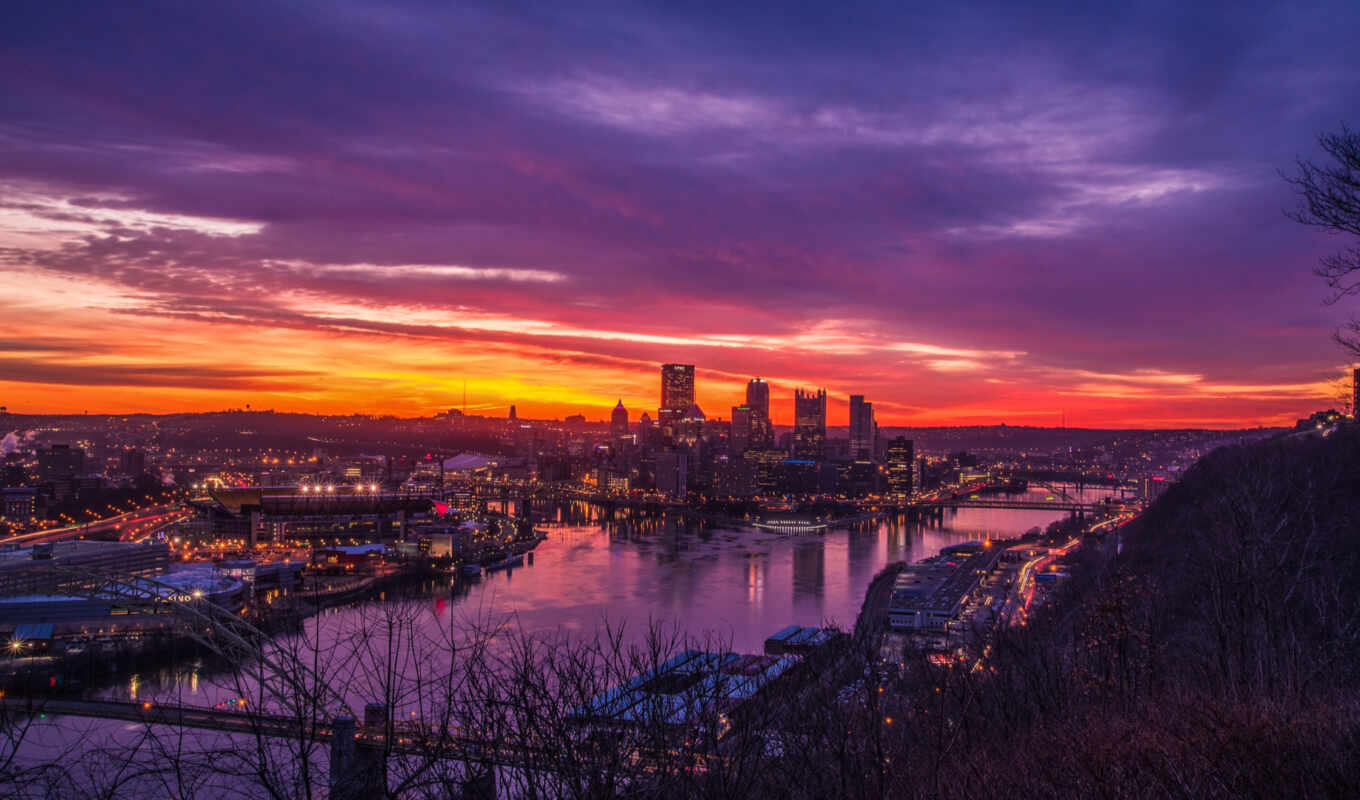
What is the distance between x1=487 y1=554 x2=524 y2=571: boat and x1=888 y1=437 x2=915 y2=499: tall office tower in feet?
60.2

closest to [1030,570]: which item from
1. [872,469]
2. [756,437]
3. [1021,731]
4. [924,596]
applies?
[924,596]

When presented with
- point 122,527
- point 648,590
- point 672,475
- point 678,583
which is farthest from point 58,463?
point 648,590

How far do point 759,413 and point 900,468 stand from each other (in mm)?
16019

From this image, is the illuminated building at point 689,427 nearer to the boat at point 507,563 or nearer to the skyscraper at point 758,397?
the skyscraper at point 758,397

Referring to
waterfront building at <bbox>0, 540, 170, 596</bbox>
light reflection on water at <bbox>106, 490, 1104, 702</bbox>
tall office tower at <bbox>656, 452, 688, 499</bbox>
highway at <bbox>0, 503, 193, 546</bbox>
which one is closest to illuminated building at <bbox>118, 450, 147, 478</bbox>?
highway at <bbox>0, 503, 193, 546</bbox>

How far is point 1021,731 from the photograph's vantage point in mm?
1938

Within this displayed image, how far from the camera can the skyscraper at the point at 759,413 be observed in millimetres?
45594

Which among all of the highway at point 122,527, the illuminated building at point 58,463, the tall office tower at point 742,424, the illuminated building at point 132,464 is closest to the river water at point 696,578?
the highway at point 122,527

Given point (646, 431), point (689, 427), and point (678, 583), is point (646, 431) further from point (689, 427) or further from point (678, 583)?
point (678, 583)

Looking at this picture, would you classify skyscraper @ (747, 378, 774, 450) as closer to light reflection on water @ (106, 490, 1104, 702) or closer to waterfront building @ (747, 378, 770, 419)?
waterfront building @ (747, 378, 770, 419)

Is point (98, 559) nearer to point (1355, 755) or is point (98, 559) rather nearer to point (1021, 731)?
point (1021, 731)

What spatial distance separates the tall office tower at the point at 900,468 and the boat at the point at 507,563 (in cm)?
1834

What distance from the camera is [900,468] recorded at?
31203 millimetres

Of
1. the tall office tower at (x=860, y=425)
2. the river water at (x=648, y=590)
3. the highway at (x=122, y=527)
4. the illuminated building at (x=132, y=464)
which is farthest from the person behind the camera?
the tall office tower at (x=860, y=425)
